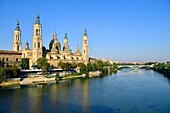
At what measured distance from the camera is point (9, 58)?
95.5 feet

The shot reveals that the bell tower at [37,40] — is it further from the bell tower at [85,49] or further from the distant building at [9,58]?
the bell tower at [85,49]

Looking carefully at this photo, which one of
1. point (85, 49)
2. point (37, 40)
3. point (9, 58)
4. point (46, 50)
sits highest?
point (37, 40)

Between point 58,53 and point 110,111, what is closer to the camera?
point 110,111

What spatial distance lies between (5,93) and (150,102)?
10.6 m

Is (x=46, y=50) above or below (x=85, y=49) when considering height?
below

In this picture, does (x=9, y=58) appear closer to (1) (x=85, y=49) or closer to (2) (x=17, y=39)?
(2) (x=17, y=39)

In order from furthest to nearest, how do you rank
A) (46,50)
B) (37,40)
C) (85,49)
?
1. (85,49)
2. (46,50)
3. (37,40)

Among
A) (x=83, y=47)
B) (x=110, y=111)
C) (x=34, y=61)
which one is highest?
(x=83, y=47)

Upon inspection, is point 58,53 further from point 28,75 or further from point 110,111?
point 110,111

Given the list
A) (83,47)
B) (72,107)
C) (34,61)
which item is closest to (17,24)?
(34,61)

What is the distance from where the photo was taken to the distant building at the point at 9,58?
28159 millimetres

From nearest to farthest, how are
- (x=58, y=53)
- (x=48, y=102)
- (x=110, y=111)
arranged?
1. (x=110, y=111)
2. (x=48, y=102)
3. (x=58, y=53)

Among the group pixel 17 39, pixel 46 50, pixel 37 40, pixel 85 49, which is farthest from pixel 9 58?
pixel 85 49

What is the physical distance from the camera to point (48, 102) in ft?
49.1
